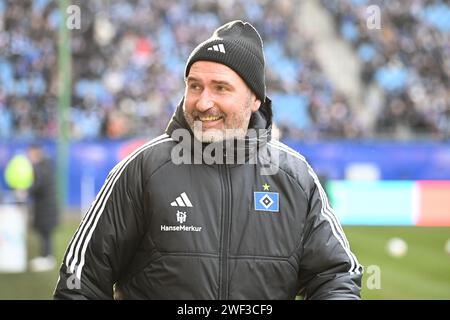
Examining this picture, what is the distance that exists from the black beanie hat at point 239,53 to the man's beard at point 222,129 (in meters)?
0.14

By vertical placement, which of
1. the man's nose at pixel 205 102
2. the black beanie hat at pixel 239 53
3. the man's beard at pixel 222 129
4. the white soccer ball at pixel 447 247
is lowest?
the white soccer ball at pixel 447 247

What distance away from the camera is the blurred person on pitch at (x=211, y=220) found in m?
3.20

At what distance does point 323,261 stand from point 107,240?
85 cm

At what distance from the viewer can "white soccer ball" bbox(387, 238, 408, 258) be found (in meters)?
14.1

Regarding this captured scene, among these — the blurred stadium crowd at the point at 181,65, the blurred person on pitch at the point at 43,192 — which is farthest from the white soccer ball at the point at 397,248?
the blurred stadium crowd at the point at 181,65

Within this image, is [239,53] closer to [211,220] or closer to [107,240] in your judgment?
[211,220]

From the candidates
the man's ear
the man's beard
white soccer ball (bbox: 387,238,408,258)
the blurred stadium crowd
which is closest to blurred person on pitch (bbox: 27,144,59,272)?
the blurred stadium crowd

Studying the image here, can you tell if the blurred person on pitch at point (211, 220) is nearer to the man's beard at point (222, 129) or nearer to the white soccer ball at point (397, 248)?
the man's beard at point (222, 129)

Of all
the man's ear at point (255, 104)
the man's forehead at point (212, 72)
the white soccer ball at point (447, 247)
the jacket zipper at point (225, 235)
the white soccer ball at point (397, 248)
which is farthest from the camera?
the white soccer ball at point (447, 247)

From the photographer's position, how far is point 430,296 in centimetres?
1045

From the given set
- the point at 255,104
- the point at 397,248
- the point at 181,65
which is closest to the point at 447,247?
the point at 397,248

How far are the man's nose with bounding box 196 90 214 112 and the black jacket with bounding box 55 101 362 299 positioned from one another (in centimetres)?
15
